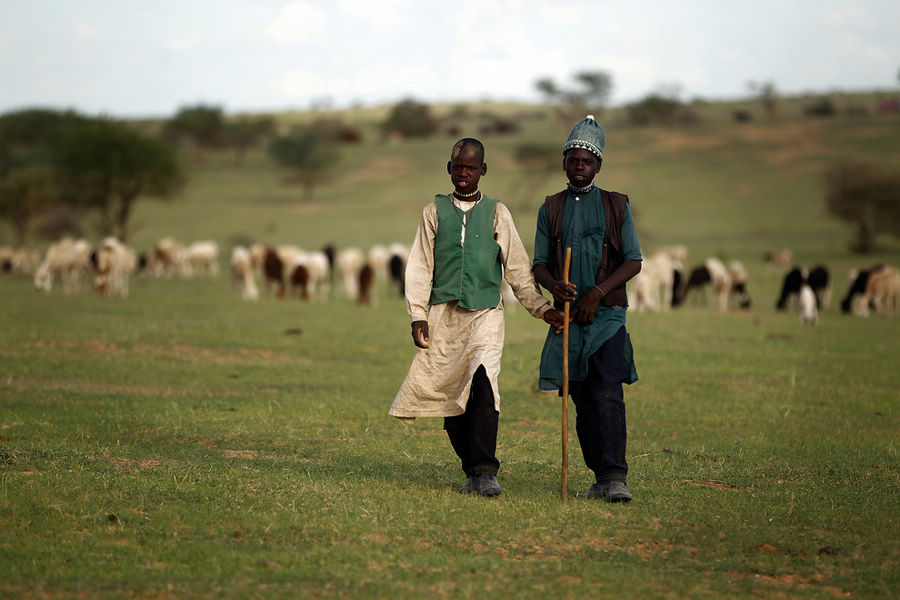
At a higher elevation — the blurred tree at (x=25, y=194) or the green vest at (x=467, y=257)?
the blurred tree at (x=25, y=194)

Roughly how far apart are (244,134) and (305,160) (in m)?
20.6

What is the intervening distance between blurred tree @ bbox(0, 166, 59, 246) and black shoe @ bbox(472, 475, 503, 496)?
140 ft

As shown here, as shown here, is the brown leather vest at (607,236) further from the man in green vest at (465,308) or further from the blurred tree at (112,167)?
the blurred tree at (112,167)

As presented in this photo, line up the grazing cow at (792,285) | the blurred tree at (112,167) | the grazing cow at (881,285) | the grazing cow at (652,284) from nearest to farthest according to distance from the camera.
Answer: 1. the grazing cow at (881,285)
2. the grazing cow at (792,285)
3. the grazing cow at (652,284)
4. the blurred tree at (112,167)

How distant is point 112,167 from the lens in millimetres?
42875

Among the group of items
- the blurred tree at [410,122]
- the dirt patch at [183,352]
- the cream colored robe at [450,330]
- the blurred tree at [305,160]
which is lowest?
the dirt patch at [183,352]

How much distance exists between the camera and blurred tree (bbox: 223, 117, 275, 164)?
3314 inches

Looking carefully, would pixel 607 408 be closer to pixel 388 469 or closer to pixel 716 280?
pixel 388 469

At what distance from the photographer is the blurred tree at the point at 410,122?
94188mm

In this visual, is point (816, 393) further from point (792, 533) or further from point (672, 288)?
point (672, 288)

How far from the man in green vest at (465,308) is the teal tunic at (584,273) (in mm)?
184

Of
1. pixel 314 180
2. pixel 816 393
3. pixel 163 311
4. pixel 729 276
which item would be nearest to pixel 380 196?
pixel 314 180

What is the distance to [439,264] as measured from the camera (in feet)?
21.2

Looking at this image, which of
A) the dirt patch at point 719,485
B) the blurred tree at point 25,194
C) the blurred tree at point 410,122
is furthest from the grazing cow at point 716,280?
the blurred tree at point 410,122
